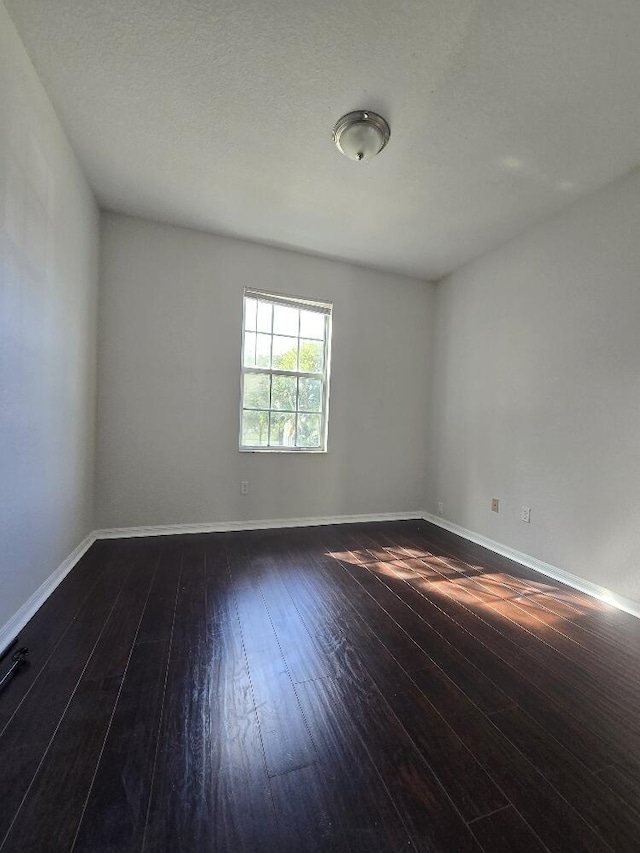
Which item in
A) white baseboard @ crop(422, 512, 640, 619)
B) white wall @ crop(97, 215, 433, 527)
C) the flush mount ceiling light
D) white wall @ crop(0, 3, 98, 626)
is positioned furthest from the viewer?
white wall @ crop(97, 215, 433, 527)

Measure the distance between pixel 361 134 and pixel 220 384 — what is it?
2.11m

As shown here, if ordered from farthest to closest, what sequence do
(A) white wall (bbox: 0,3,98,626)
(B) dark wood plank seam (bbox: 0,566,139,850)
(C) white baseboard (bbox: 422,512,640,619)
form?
1. (C) white baseboard (bbox: 422,512,640,619)
2. (A) white wall (bbox: 0,3,98,626)
3. (B) dark wood plank seam (bbox: 0,566,139,850)

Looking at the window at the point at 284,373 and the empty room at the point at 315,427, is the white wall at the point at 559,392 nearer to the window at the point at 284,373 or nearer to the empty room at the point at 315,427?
the empty room at the point at 315,427

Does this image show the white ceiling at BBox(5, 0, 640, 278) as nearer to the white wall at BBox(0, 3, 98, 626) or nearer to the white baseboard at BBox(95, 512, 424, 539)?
the white wall at BBox(0, 3, 98, 626)

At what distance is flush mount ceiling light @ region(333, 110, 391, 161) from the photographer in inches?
71.9

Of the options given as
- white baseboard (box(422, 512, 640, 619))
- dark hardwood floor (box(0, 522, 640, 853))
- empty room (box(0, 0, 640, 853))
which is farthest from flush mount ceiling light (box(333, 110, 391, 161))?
white baseboard (box(422, 512, 640, 619))

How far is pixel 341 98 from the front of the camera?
1740 millimetres

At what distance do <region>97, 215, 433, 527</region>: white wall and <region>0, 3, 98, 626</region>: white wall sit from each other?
0.38 m

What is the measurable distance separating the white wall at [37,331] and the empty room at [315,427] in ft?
0.07

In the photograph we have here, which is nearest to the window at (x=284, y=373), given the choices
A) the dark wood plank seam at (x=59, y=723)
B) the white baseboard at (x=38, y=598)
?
the white baseboard at (x=38, y=598)

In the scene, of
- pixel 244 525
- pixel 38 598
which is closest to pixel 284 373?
pixel 244 525

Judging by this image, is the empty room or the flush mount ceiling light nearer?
the empty room

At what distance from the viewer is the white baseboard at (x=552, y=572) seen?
83.2 inches

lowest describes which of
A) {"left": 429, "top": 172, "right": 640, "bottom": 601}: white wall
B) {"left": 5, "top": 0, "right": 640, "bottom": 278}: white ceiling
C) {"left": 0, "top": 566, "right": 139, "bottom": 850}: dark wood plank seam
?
{"left": 0, "top": 566, "right": 139, "bottom": 850}: dark wood plank seam
